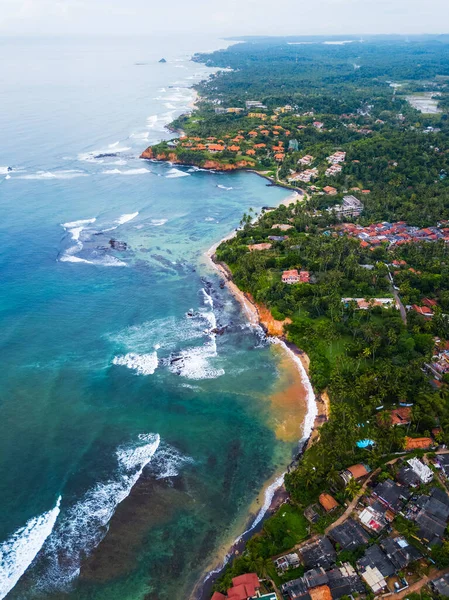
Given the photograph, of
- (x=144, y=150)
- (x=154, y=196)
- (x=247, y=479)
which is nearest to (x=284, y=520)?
(x=247, y=479)

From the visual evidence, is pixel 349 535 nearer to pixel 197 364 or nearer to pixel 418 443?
pixel 418 443

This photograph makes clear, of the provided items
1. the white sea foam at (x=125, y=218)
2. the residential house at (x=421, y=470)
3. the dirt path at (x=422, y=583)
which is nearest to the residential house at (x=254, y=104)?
the white sea foam at (x=125, y=218)

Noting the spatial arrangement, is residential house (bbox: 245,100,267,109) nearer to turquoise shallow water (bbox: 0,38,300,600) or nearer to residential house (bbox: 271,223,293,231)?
turquoise shallow water (bbox: 0,38,300,600)

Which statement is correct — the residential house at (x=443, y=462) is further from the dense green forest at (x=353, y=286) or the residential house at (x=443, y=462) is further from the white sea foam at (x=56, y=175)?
the white sea foam at (x=56, y=175)

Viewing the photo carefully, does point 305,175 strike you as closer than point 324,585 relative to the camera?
No

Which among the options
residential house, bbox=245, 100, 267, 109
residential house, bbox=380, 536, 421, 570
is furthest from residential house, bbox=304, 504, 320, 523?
residential house, bbox=245, 100, 267, 109

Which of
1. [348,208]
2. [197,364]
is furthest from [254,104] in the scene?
[197,364]
